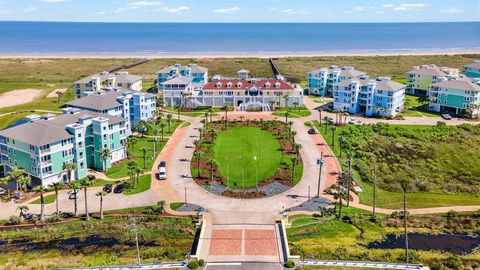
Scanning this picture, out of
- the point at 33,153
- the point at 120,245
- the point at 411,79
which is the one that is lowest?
the point at 120,245

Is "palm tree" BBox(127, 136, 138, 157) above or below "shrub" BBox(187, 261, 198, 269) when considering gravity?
above

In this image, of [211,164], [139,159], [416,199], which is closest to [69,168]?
[139,159]

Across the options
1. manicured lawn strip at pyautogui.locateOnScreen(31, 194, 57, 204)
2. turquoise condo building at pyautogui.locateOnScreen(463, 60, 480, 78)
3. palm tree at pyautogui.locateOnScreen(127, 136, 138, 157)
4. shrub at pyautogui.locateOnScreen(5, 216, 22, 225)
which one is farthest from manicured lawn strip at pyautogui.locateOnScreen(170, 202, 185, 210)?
turquoise condo building at pyautogui.locateOnScreen(463, 60, 480, 78)

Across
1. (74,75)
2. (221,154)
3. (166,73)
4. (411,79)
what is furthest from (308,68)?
(221,154)

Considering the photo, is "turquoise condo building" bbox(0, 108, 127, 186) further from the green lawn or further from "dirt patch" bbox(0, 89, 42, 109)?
"dirt patch" bbox(0, 89, 42, 109)

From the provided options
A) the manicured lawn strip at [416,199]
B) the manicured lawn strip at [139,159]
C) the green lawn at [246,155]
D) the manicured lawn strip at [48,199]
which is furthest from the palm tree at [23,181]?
the manicured lawn strip at [416,199]

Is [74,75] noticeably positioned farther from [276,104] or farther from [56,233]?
[56,233]
